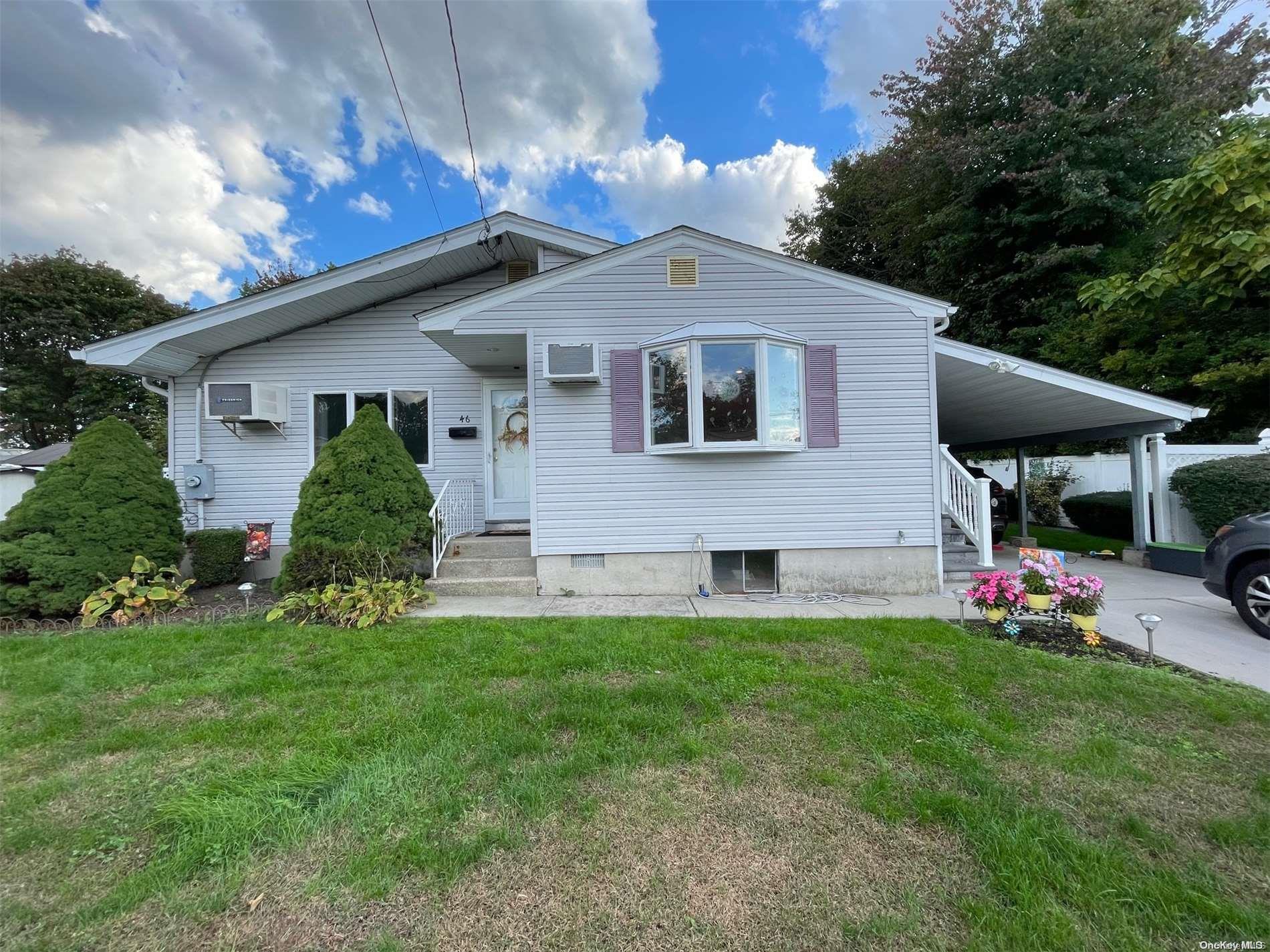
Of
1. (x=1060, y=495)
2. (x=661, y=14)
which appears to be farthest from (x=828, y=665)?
(x=1060, y=495)

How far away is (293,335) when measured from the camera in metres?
7.69

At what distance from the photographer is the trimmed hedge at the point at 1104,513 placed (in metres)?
10.3

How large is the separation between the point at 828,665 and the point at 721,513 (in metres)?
2.75

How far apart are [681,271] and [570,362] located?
1.82 meters

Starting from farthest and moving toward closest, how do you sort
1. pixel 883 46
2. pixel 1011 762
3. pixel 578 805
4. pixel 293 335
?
1. pixel 883 46
2. pixel 293 335
3. pixel 1011 762
4. pixel 578 805

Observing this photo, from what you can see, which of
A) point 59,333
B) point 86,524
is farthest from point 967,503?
point 59,333

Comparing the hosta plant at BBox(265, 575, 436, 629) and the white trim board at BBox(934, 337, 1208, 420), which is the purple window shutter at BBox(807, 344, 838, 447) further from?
the hosta plant at BBox(265, 575, 436, 629)

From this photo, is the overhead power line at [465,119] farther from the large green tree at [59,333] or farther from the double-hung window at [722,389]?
the large green tree at [59,333]

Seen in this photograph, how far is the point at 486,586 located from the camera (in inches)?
240

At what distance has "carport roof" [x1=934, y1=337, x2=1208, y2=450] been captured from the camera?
661 centimetres

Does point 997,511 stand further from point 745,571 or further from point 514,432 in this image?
point 514,432

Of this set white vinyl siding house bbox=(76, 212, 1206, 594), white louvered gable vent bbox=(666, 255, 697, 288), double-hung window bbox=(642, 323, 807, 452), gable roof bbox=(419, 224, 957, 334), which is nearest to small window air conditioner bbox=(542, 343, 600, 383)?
white vinyl siding house bbox=(76, 212, 1206, 594)

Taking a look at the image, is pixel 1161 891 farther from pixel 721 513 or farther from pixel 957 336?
pixel 957 336

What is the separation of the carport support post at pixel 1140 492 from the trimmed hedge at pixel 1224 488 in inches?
15.6
